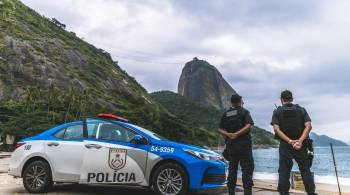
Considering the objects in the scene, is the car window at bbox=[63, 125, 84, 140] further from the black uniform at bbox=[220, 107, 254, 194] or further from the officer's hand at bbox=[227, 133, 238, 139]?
the officer's hand at bbox=[227, 133, 238, 139]

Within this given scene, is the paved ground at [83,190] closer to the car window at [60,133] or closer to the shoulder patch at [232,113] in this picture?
the car window at [60,133]

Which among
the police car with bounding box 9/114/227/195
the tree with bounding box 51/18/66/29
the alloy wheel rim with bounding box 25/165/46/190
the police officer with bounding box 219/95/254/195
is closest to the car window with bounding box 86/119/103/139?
the police car with bounding box 9/114/227/195

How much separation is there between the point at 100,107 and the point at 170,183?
84.1 meters

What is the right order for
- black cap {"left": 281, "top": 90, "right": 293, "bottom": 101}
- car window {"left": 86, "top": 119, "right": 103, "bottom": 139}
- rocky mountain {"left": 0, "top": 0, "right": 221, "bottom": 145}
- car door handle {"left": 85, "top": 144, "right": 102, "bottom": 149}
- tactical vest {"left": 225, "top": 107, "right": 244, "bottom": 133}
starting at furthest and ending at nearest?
rocky mountain {"left": 0, "top": 0, "right": 221, "bottom": 145} → car window {"left": 86, "top": 119, "right": 103, "bottom": 139} → car door handle {"left": 85, "top": 144, "right": 102, "bottom": 149} → tactical vest {"left": 225, "top": 107, "right": 244, "bottom": 133} → black cap {"left": 281, "top": 90, "right": 293, "bottom": 101}

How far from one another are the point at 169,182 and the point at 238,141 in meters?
1.50

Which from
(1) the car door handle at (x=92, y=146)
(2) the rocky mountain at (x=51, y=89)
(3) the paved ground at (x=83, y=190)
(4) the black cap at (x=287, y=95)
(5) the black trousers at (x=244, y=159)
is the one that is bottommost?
(3) the paved ground at (x=83, y=190)

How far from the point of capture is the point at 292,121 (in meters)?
7.44

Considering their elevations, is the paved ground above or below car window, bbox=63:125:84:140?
below

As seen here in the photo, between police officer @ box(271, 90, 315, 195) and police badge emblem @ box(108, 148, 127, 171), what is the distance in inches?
116

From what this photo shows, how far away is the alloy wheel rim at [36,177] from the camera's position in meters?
9.35

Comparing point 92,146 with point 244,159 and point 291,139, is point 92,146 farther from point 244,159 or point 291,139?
point 291,139

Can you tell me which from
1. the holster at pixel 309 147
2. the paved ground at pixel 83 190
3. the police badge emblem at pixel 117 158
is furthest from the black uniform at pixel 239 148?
the police badge emblem at pixel 117 158

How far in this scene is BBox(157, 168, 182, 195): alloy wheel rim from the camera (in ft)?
27.6

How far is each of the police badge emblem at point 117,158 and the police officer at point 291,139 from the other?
9.70 ft
